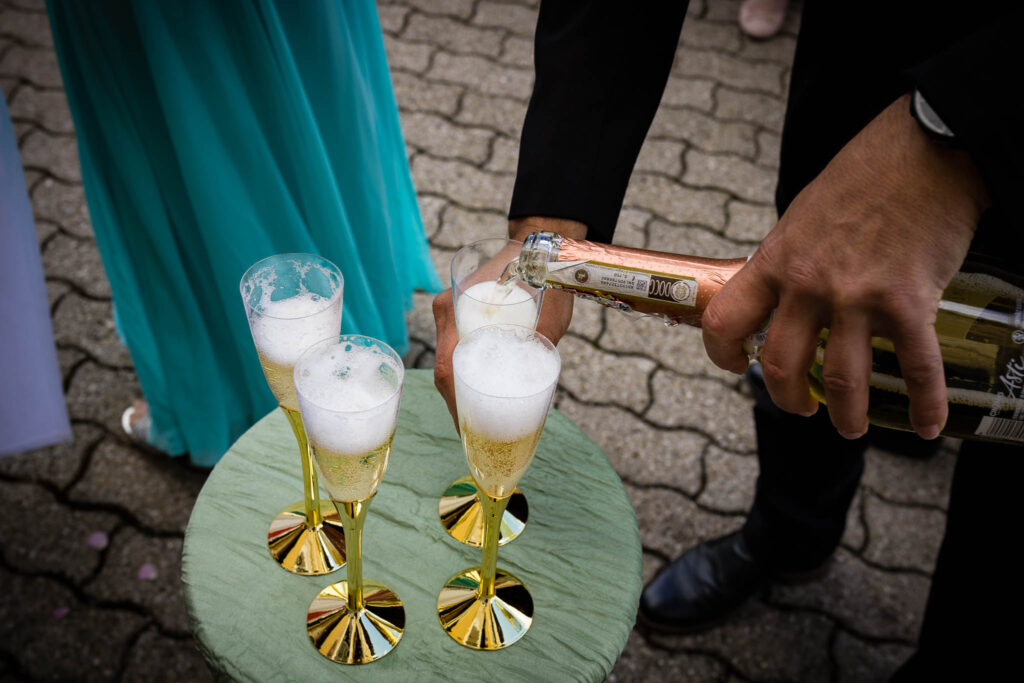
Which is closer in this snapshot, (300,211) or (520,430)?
(520,430)

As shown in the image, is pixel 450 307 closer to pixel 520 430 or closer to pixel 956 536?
pixel 520 430

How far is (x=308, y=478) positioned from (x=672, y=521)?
113 centimetres

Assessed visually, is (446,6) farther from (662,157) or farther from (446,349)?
(446,349)

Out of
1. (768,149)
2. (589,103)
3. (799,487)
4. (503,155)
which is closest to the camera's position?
(589,103)

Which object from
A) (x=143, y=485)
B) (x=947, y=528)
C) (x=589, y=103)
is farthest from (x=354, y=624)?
(x=143, y=485)

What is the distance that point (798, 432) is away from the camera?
154cm

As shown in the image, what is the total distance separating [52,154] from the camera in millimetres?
2715

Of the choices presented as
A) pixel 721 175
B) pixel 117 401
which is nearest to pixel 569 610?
pixel 117 401

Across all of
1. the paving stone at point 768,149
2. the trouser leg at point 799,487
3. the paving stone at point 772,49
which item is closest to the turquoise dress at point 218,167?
the trouser leg at point 799,487

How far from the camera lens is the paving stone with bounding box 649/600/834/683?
5.65 ft

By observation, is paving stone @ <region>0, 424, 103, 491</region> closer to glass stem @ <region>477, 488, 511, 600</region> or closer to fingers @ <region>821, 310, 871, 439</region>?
glass stem @ <region>477, 488, 511, 600</region>

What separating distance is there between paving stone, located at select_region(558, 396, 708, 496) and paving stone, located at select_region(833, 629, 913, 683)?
489 millimetres

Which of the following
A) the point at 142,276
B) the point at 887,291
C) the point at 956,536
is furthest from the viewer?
the point at 142,276

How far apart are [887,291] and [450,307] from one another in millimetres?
599
